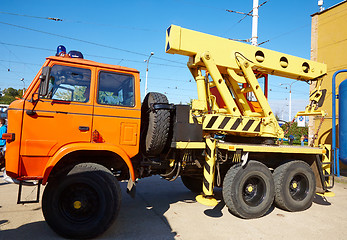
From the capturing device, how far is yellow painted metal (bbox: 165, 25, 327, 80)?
16.4 feet

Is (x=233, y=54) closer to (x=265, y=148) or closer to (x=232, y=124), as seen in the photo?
(x=232, y=124)

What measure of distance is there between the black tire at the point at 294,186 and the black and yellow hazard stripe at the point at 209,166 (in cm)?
157

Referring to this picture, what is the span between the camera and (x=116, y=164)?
4383 mm

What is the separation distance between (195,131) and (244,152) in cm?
105

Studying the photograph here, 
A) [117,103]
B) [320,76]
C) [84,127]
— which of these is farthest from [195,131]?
[320,76]

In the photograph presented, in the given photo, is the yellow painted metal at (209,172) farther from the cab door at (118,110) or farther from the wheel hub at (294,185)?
the wheel hub at (294,185)

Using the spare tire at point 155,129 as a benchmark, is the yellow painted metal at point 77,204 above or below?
below

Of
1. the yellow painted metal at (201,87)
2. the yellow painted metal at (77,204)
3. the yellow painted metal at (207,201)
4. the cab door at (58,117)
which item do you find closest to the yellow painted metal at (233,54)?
the yellow painted metal at (201,87)

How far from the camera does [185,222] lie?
14.2ft

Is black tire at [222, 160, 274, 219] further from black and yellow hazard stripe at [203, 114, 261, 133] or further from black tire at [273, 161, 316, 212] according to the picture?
black and yellow hazard stripe at [203, 114, 261, 133]

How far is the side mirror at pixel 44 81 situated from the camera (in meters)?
3.56

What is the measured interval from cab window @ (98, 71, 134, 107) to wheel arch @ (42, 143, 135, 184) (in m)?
0.76

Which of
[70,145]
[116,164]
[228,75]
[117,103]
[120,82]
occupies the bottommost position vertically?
[116,164]

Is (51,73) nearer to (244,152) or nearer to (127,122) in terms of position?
(127,122)
